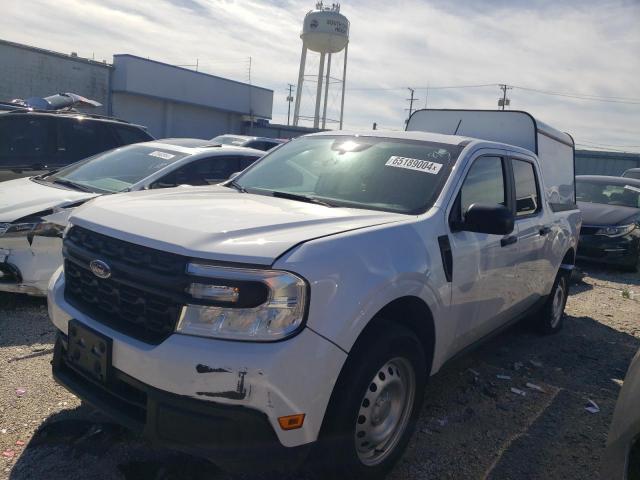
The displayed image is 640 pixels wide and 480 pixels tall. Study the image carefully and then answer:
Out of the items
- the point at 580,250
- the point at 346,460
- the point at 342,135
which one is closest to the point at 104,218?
the point at 346,460

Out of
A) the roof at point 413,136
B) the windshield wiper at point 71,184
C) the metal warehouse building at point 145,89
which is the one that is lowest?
the windshield wiper at point 71,184

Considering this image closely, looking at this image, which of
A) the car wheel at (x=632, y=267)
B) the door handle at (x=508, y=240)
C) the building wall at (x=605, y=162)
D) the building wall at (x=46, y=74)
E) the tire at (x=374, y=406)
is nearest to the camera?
the tire at (x=374, y=406)

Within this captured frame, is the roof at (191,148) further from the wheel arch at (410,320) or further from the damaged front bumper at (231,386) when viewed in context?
the damaged front bumper at (231,386)

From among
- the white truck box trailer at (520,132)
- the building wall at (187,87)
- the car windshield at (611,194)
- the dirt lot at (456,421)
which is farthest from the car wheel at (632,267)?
the building wall at (187,87)

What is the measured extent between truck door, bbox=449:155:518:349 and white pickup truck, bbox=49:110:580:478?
0.7 inches

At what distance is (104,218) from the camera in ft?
8.54

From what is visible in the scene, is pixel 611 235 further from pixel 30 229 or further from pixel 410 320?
pixel 30 229

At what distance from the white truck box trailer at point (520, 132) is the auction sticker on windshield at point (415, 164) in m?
2.57

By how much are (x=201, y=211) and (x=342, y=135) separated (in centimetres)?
171

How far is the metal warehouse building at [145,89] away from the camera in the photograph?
2614cm

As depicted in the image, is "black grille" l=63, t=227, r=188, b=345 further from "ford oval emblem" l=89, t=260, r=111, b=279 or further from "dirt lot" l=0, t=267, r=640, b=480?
"dirt lot" l=0, t=267, r=640, b=480

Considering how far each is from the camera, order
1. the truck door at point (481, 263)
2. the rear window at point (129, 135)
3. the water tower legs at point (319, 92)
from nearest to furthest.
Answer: the truck door at point (481, 263)
the rear window at point (129, 135)
the water tower legs at point (319, 92)

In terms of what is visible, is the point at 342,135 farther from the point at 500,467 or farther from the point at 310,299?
the point at 500,467

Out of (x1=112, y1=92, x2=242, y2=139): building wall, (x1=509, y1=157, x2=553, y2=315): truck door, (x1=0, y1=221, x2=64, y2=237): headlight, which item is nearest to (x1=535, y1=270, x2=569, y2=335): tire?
(x1=509, y1=157, x2=553, y2=315): truck door
